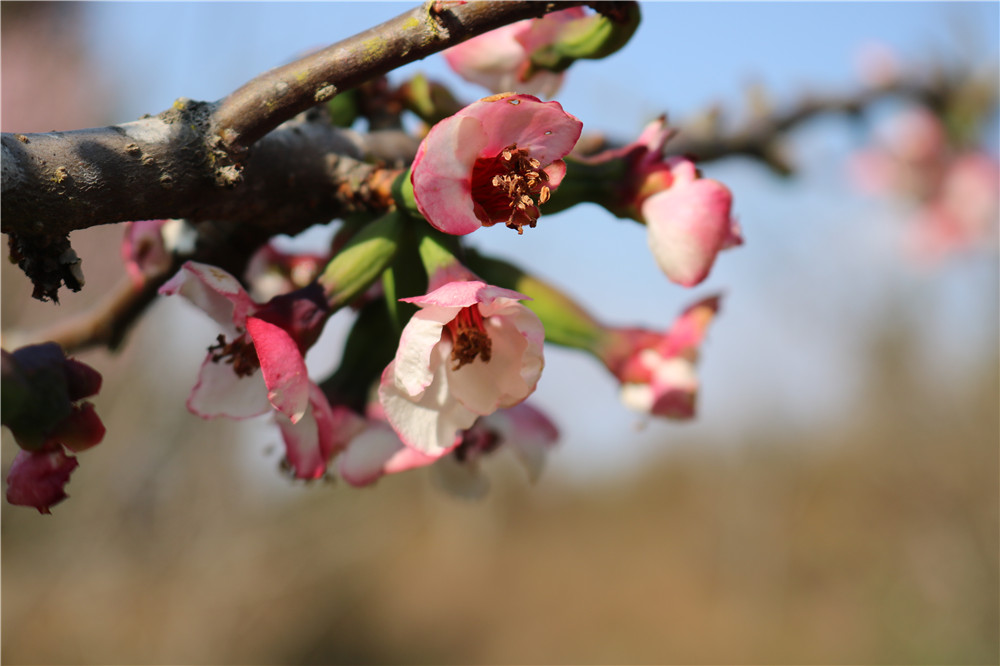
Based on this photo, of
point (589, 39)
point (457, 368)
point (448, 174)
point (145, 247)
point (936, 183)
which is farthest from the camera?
point (936, 183)

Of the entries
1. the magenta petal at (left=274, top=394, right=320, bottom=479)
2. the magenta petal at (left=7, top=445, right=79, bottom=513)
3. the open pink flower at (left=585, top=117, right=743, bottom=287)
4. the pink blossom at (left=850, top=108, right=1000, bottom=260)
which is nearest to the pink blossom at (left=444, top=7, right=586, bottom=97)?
the open pink flower at (left=585, top=117, right=743, bottom=287)

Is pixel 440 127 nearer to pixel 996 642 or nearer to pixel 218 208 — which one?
pixel 218 208

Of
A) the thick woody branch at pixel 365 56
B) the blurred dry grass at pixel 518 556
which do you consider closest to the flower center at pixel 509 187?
the thick woody branch at pixel 365 56

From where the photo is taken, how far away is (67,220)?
1.79 feet

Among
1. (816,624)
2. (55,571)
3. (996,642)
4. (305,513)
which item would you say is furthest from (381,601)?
(996,642)

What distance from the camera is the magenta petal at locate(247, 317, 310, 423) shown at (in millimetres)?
603

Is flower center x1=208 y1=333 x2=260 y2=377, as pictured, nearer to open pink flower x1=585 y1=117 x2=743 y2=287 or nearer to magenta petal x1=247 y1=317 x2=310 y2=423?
magenta petal x1=247 y1=317 x2=310 y2=423

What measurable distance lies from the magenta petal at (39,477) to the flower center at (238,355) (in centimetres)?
17

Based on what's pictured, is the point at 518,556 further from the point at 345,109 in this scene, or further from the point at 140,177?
the point at 140,177

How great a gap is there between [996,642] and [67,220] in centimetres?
646

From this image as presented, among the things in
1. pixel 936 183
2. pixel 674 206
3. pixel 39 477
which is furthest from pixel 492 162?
pixel 936 183

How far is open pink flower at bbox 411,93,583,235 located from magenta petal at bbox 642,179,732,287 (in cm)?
19

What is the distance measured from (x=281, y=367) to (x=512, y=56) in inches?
19.4

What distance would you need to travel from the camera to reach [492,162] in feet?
1.90
